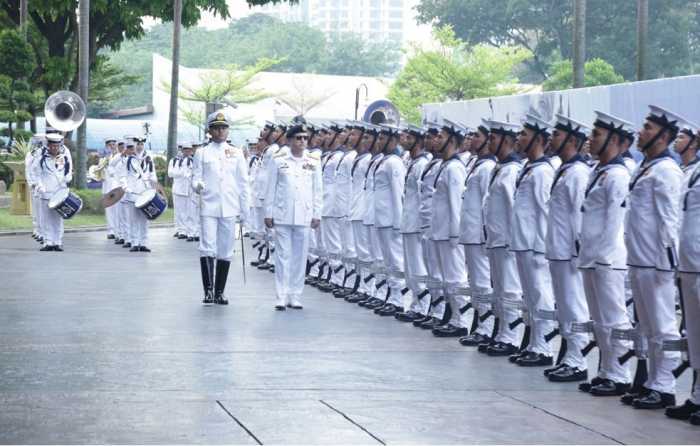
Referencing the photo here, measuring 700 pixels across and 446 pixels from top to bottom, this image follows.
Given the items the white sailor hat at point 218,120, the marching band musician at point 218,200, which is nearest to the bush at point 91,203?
the marching band musician at point 218,200

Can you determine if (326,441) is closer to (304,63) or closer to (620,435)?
(620,435)

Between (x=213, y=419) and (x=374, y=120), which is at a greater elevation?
(x=374, y=120)

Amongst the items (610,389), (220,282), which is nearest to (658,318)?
(610,389)

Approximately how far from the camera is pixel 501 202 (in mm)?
13133

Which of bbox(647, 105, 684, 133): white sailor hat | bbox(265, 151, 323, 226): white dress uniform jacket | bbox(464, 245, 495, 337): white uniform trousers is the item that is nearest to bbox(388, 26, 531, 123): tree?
bbox(265, 151, 323, 226): white dress uniform jacket

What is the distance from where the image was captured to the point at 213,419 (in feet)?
31.4

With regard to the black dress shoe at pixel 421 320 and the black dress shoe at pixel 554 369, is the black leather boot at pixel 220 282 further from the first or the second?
the black dress shoe at pixel 554 369

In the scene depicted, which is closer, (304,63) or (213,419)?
(213,419)

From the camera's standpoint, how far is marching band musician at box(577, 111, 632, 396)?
1094 centimetres

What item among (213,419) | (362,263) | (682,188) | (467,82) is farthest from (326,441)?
(467,82)

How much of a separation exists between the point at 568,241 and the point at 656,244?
4.92 feet

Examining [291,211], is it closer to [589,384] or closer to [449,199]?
[449,199]

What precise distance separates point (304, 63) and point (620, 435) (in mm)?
124833

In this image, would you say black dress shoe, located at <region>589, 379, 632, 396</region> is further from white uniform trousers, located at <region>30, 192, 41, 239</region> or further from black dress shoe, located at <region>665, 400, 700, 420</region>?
white uniform trousers, located at <region>30, 192, 41, 239</region>
